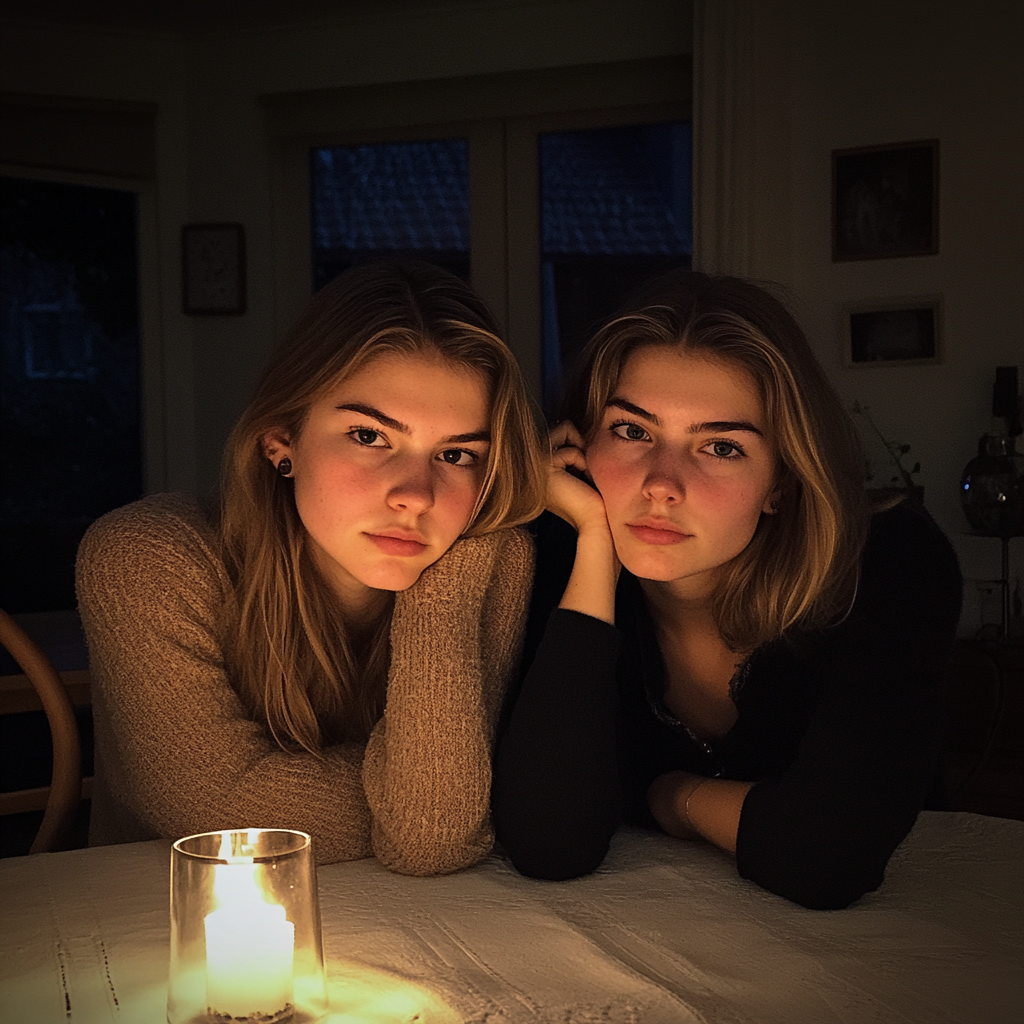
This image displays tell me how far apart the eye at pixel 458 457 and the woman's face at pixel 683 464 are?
0.53 feet

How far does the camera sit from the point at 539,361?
4512mm

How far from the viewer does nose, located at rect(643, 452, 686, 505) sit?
1281mm

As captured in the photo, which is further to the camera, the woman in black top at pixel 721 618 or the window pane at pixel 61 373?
the window pane at pixel 61 373

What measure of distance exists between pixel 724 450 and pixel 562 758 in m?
0.40

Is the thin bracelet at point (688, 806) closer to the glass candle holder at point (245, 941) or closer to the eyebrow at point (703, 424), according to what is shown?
the eyebrow at point (703, 424)

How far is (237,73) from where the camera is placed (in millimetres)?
4566

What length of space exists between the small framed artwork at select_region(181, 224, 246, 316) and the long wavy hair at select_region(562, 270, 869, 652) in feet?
11.3

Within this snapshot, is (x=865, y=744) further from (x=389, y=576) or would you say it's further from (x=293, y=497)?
(x=293, y=497)

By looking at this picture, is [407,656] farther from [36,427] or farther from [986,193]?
[36,427]

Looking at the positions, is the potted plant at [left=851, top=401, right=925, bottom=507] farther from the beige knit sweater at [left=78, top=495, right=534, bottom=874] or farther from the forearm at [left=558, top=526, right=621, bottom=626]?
the beige knit sweater at [left=78, top=495, right=534, bottom=874]

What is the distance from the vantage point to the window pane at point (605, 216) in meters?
4.30

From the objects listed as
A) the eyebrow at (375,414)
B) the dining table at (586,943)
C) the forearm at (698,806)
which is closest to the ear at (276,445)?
the eyebrow at (375,414)

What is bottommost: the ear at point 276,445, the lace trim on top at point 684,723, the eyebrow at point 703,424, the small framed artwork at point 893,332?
the lace trim on top at point 684,723

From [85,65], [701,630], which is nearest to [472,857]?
[701,630]
